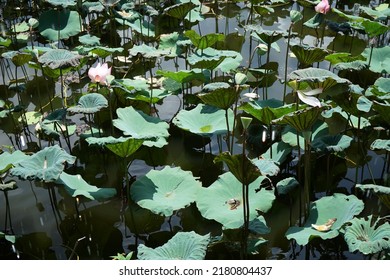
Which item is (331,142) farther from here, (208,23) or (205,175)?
(208,23)

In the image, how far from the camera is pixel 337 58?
366 cm

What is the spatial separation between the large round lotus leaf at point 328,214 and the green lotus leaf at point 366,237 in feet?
0.28

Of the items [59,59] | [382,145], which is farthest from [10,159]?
[382,145]

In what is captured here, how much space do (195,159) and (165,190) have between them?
647mm

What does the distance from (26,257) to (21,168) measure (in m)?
0.50

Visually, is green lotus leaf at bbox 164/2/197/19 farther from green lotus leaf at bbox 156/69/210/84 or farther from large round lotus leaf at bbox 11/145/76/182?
large round lotus leaf at bbox 11/145/76/182

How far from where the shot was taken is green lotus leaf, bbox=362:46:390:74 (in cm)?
390

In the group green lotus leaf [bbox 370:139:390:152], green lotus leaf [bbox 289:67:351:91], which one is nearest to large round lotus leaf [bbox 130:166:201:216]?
green lotus leaf [bbox 289:67:351:91]

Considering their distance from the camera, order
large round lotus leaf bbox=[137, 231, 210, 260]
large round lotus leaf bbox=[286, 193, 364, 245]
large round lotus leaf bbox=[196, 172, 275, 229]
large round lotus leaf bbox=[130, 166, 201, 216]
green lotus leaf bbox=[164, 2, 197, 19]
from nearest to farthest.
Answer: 1. large round lotus leaf bbox=[137, 231, 210, 260]
2. large round lotus leaf bbox=[286, 193, 364, 245]
3. large round lotus leaf bbox=[196, 172, 275, 229]
4. large round lotus leaf bbox=[130, 166, 201, 216]
5. green lotus leaf bbox=[164, 2, 197, 19]

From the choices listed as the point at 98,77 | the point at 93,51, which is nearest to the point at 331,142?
the point at 98,77

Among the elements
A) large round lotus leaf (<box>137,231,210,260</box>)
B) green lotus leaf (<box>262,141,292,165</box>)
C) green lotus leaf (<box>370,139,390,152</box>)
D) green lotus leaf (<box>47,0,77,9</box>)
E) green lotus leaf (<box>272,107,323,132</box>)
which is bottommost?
green lotus leaf (<box>262,141,292,165</box>)

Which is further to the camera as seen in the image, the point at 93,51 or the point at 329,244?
the point at 93,51

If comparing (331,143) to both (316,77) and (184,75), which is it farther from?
(184,75)

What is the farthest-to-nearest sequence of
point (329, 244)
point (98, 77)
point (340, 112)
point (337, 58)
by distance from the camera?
point (337, 58) < point (340, 112) < point (98, 77) < point (329, 244)
